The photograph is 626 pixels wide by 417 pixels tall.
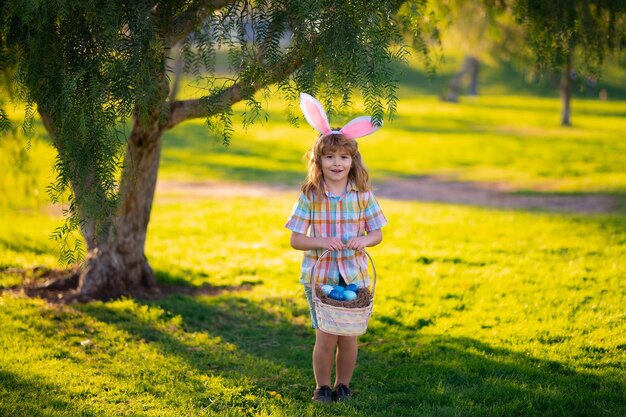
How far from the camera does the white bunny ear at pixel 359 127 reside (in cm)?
425

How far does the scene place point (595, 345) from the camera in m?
5.15

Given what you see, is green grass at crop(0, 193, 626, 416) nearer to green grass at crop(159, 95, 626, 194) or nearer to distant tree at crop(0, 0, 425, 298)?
distant tree at crop(0, 0, 425, 298)

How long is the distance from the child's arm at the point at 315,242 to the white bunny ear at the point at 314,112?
2.15 ft

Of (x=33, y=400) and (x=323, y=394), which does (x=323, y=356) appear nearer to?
(x=323, y=394)

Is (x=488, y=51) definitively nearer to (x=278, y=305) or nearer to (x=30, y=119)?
(x=278, y=305)

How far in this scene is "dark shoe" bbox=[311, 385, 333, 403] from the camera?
435 centimetres

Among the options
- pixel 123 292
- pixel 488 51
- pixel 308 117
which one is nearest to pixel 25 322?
pixel 123 292

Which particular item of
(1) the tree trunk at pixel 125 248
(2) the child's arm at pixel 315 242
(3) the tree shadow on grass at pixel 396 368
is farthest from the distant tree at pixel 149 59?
(1) the tree trunk at pixel 125 248

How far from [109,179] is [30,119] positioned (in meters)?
0.62

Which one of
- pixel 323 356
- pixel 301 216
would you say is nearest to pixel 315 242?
pixel 301 216

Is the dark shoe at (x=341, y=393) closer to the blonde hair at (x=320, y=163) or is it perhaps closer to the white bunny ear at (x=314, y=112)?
the blonde hair at (x=320, y=163)

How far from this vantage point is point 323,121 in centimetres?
430

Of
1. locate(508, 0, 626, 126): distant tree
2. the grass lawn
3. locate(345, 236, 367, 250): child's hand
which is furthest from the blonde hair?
locate(508, 0, 626, 126): distant tree

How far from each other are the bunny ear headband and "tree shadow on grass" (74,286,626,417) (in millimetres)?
1644
